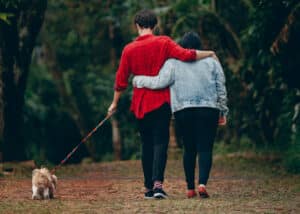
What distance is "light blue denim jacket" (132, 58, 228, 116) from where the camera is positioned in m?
10.1

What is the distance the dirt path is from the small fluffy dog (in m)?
0.13

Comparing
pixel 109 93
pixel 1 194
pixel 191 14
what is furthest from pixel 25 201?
pixel 109 93

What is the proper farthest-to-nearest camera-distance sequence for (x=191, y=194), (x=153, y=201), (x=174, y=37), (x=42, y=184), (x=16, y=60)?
(x=174, y=37) → (x=16, y=60) → (x=191, y=194) → (x=42, y=184) → (x=153, y=201)

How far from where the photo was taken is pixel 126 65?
10.2 meters

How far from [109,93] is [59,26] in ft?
11.9

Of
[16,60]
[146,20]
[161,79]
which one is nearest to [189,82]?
[161,79]

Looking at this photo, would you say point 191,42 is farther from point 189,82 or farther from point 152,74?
A: point 152,74

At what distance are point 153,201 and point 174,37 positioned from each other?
11.2 m

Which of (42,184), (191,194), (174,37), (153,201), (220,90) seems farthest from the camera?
(174,37)

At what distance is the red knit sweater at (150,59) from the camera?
397 inches

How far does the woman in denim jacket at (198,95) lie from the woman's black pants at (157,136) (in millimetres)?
156

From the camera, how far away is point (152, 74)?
10141 millimetres

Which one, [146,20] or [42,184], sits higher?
[146,20]

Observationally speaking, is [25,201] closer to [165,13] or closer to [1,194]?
[1,194]
